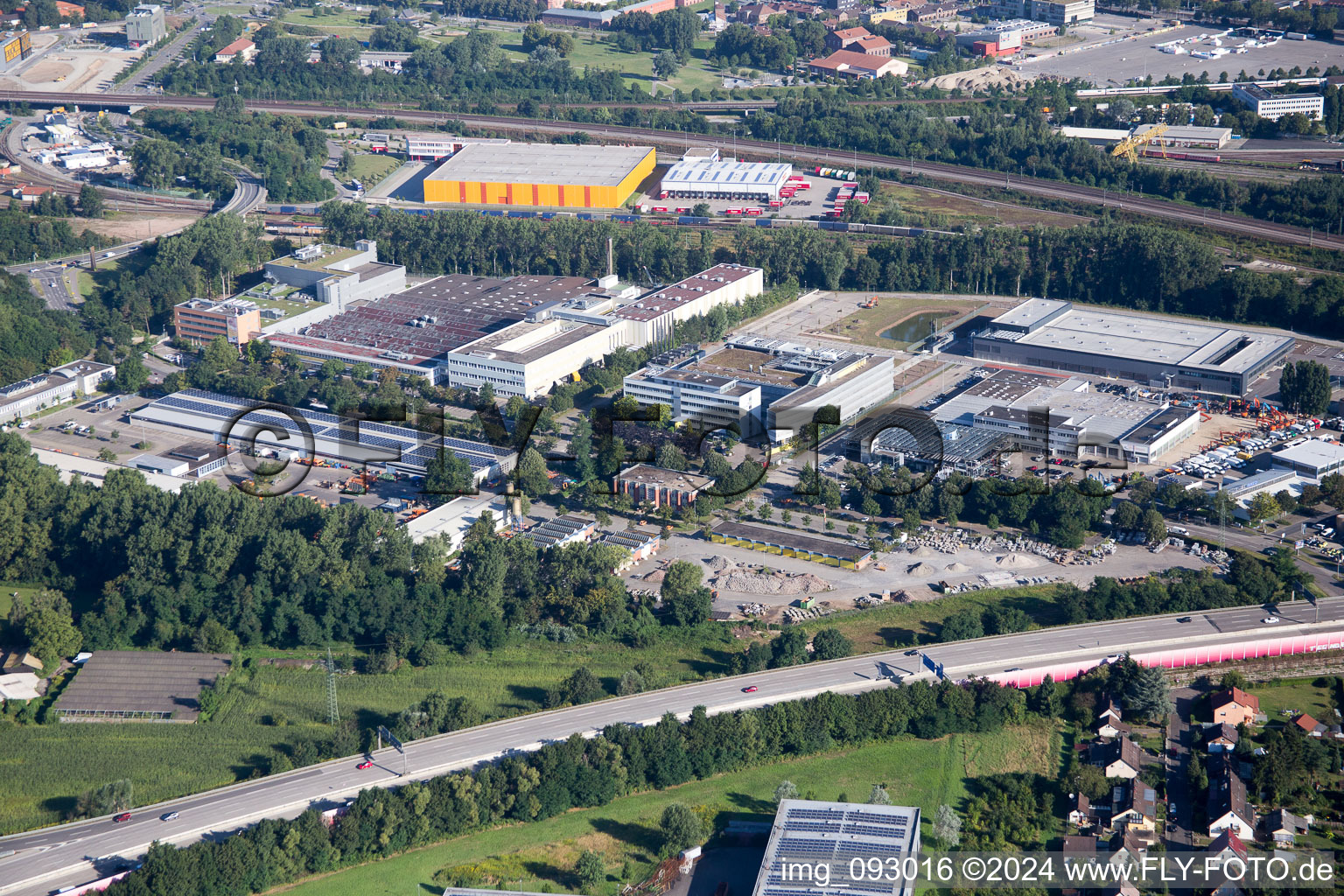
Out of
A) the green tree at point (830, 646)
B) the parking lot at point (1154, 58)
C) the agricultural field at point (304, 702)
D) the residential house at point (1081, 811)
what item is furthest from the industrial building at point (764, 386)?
Result: the parking lot at point (1154, 58)

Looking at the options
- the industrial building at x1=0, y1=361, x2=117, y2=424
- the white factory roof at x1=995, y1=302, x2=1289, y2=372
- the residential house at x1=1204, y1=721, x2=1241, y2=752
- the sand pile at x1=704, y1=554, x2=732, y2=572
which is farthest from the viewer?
the white factory roof at x1=995, y1=302, x2=1289, y2=372

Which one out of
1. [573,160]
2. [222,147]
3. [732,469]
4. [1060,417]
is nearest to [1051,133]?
[573,160]

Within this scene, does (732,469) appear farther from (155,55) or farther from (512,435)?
(155,55)

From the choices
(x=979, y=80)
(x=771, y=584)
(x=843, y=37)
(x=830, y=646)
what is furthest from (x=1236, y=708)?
(x=843, y=37)

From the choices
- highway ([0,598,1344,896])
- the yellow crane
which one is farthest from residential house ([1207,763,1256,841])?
the yellow crane

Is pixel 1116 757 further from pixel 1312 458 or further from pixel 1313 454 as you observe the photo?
pixel 1313 454

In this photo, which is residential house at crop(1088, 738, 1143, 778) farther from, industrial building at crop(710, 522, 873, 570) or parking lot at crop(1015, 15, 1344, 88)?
parking lot at crop(1015, 15, 1344, 88)

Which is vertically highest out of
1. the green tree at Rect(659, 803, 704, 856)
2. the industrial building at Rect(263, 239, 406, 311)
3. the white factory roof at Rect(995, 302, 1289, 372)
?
the industrial building at Rect(263, 239, 406, 311)
